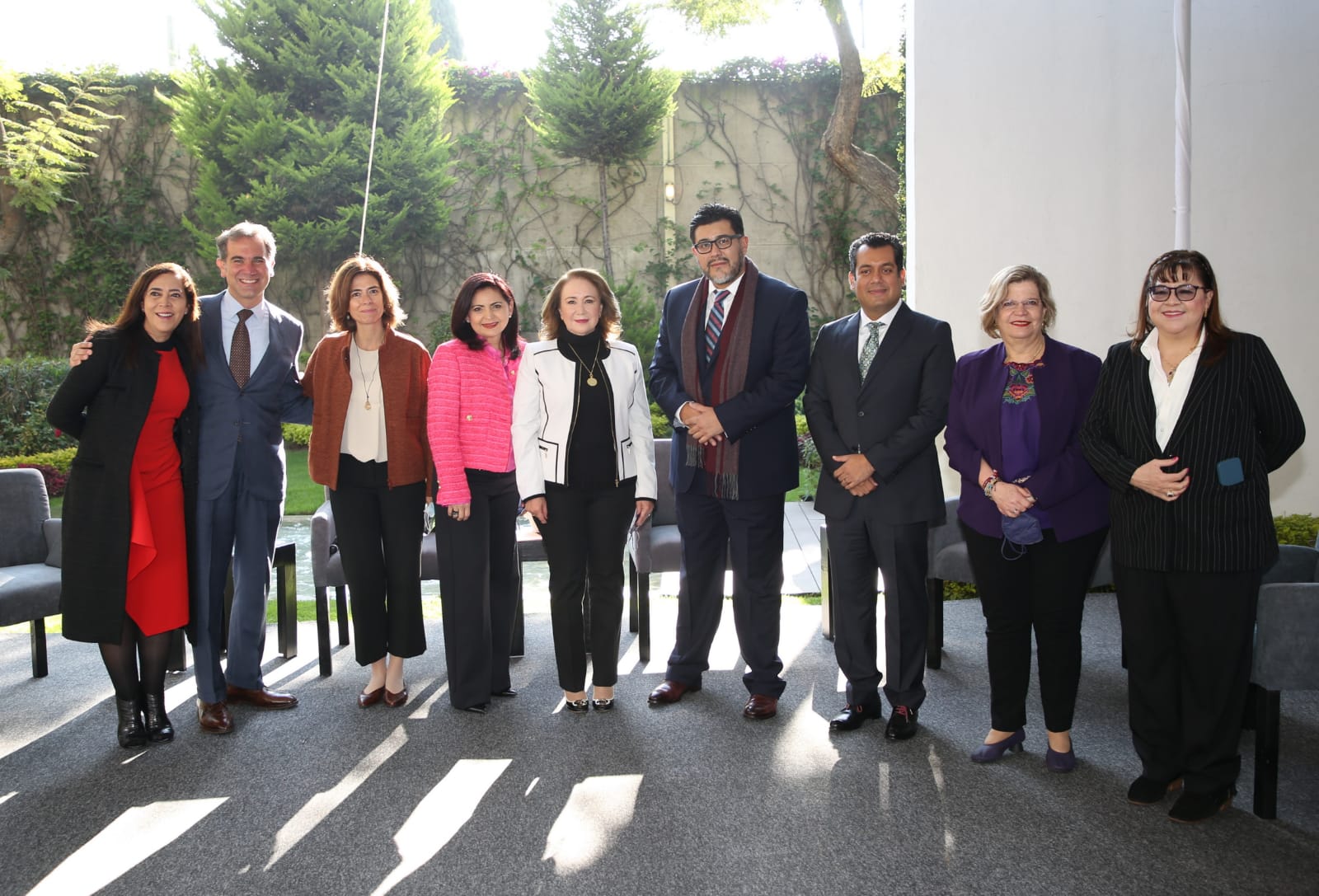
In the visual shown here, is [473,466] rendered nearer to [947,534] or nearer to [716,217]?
[716,217]

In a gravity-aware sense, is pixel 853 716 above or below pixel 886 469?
below

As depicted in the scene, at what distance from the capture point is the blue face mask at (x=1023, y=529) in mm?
2867

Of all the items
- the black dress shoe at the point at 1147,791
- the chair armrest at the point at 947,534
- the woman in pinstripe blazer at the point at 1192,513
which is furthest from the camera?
the chair armrest at the point at 947,534

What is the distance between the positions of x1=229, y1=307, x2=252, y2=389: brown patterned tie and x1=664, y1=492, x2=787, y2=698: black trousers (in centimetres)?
152

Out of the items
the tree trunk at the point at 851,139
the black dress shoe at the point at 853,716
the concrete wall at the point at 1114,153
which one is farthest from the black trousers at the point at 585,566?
the tree trunk at the point at 851,139

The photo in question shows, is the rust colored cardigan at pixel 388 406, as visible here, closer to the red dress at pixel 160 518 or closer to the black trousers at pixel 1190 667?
the red dress at pixel 160 518

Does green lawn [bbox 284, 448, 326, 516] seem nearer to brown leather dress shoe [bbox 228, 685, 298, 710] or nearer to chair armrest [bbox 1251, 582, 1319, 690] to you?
brown leather dress shoe [bbox 228, 685, 298, 710]

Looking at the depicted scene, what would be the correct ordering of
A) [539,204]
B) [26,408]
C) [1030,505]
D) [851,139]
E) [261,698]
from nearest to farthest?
[1030,505] < [261,698] < [26,408] < [851,139] < [539,204]

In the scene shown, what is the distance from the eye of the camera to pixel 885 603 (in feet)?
10.5

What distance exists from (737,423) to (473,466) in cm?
89

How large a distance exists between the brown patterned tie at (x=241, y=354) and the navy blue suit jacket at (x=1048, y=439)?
2316 mm

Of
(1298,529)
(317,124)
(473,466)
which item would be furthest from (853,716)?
(317,124)

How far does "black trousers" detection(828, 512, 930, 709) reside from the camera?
3.17 meters

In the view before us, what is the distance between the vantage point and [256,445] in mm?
3453
